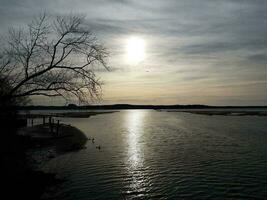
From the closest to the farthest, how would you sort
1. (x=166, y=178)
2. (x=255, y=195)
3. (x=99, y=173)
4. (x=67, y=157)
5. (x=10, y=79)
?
1. (x=255, y=195)
2. (x=166, y=178)
3. (x=99, y=173)
4. (x=10, y=79)
5. (x=67, y=157)

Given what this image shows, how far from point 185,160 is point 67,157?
9611 millimetres

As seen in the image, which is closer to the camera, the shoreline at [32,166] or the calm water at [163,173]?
the shoreline at [32,166]

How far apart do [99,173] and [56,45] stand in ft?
30.6

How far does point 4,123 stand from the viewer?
126ft

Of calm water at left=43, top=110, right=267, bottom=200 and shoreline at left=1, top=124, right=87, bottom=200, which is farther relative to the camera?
calm water at left=43, top=110, right=267, bottom=200

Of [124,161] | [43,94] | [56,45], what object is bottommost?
[124,161]

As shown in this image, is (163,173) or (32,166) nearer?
(163,173)

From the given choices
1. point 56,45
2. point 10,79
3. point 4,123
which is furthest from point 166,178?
point 4,123

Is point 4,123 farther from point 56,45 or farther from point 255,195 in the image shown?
point 255,195

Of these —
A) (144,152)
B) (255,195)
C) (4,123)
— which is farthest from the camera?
(4,123)

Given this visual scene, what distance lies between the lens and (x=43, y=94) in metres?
20.7

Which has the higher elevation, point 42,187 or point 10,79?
point 10,79

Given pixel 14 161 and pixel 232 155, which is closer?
pixel 14 161

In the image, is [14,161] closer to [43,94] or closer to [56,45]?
[43,94]
